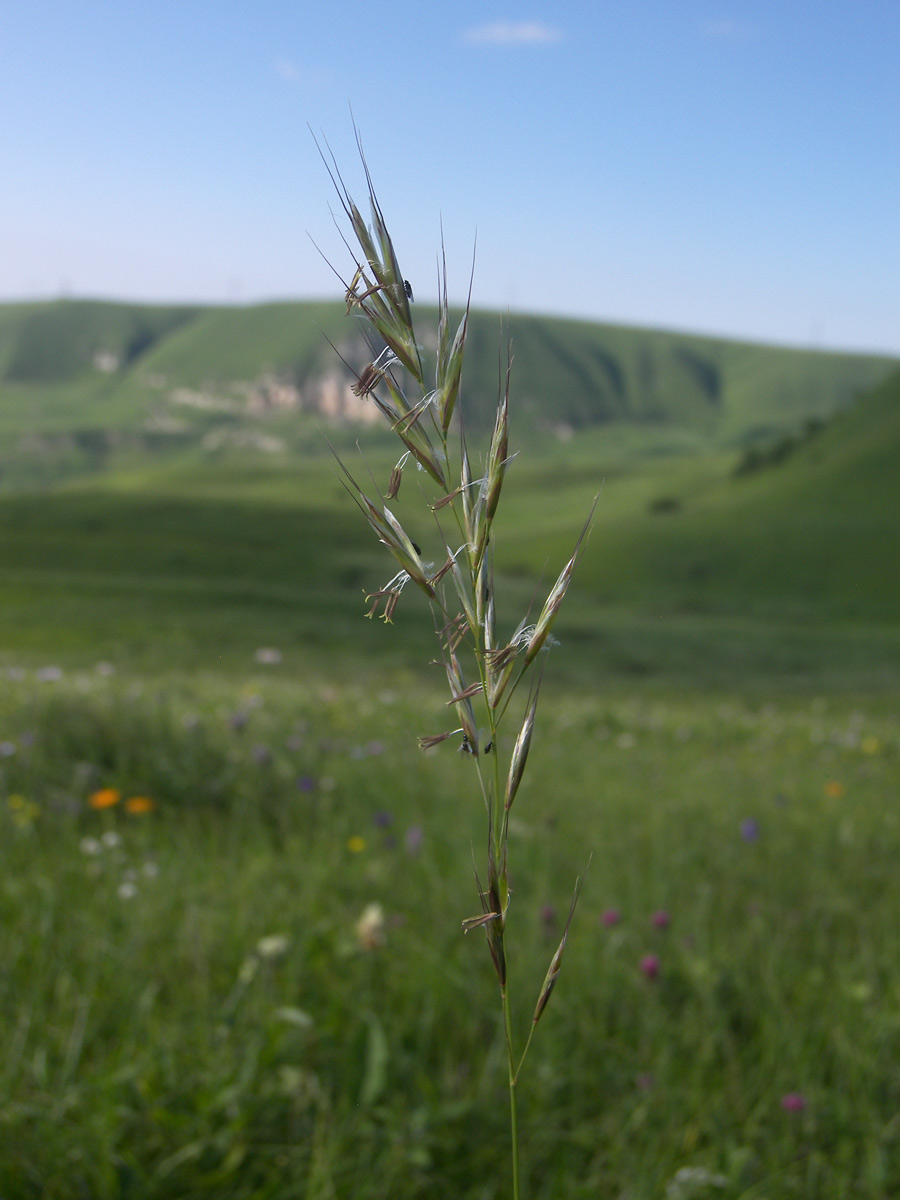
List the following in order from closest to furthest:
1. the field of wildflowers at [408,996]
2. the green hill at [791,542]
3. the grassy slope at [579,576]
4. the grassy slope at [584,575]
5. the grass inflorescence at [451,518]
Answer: the grass inflorescence at [451,518], the field of wildflowers at [408,996], the grassy slope at [584,575], the grassy slope at [579,576], the green hill at [791,542]

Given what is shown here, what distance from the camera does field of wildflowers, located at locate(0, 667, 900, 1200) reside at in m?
2.76

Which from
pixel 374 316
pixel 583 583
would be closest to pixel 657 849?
pixel 374 316

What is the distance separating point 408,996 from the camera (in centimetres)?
344

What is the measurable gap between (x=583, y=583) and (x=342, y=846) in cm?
5867

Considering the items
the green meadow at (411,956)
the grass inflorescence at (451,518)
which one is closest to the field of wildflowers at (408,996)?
the green meadow at (411,956)

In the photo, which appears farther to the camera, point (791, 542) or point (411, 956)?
point (791, 542)

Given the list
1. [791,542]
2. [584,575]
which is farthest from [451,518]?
[791,542]

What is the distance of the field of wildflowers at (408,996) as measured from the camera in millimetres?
2758

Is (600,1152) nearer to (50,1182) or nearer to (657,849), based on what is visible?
(50,1182)

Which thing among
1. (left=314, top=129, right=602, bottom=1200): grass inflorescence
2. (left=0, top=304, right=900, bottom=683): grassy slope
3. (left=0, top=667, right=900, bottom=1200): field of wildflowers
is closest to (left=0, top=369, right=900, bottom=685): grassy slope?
(left=0, top=304, right=900, bottom=683): grassy slope

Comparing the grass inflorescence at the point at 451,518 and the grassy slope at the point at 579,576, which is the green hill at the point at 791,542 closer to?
the grassy slope at the point at 579,576

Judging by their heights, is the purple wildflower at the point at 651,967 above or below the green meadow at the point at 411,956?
above

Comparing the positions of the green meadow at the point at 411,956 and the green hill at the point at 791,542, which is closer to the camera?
the green meadow at the point at 411,956

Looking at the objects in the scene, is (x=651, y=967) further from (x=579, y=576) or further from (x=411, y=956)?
(x=579, y=576)
